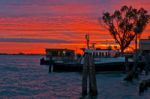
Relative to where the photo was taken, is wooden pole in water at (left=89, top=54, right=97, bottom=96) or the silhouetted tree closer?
wooden pole in water at (left=89, top=54, right=97, bottom=96)

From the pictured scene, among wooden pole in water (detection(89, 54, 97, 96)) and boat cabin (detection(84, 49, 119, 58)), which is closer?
wooden pole in water (detection(89, 54, 97, 96))

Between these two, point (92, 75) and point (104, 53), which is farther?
point (104, 53)

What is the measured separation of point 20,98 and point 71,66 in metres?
37.9

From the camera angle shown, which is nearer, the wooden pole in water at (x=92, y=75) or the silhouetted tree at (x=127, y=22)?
the wooden pole in water at (x=92, y=75)

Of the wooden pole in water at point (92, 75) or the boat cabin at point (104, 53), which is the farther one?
the boat cabin at point (104, 53)

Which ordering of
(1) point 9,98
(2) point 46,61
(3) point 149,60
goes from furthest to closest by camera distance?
(2) point 46,61
(3) point 149,60
(1) point 9,98

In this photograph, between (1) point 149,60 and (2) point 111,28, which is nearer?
(1) point 149,60

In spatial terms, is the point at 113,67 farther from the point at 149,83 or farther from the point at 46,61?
the point at 46,61

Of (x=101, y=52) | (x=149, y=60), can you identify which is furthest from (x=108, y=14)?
(x=149, y=60)

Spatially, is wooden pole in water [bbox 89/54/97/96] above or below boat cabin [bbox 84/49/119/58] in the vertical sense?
below

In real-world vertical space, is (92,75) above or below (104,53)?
below

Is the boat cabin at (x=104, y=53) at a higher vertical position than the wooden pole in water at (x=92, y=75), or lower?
higher

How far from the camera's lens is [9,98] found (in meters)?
34.9

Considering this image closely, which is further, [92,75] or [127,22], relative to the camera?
[127,22]
